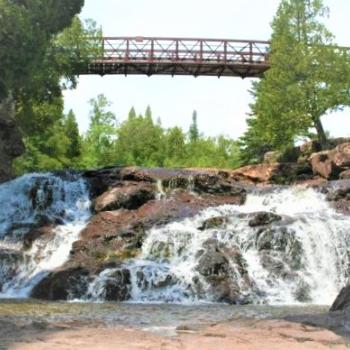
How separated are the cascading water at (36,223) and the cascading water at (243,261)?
261 centimetres

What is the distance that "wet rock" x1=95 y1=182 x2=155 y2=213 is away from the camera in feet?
69.5

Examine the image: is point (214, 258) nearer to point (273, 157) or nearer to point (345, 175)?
point (345, 175)

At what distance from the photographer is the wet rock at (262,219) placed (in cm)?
1725

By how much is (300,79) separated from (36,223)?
64.2 feet

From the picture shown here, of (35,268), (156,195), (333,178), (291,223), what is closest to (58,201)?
(156,195)

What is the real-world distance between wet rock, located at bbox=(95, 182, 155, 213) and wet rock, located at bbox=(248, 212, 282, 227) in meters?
5.32

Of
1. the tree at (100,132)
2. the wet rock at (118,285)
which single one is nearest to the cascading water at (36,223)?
the wet rock at (118,285)

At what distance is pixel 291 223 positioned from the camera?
55.9ft

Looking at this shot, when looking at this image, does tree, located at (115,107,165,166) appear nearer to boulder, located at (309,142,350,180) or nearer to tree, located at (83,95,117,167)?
tree, located at (83,95,117,167)

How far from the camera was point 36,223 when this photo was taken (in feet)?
64.9

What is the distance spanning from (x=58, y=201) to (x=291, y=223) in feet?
30.8

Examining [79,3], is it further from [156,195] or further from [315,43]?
[315,43]

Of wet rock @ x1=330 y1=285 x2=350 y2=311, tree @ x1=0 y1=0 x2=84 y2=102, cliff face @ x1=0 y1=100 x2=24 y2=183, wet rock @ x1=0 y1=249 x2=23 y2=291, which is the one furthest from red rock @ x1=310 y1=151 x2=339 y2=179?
wet rock @ x1=330 y1=285 x2=350 y2=311

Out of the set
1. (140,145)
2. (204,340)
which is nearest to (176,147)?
(140,145)
